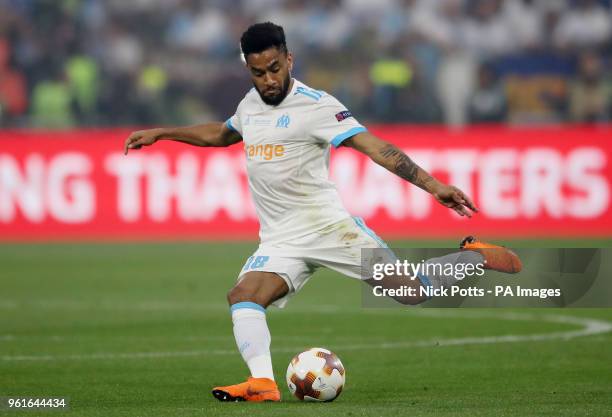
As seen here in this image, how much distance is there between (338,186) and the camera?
66.9 ft

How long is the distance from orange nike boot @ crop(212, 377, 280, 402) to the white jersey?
0.91m

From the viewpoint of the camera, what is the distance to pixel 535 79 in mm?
22125

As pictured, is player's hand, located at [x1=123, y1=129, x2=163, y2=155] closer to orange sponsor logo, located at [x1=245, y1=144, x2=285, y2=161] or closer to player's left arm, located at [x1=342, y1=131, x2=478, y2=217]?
orange sponsor logo, located at [x1=245, y1=144, x2=285, y2=161]

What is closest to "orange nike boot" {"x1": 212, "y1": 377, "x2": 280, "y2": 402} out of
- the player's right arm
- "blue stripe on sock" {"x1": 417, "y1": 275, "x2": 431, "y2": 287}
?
"blue stripe on sock" {"x1": 417, "y1": 275, "x2": 431, "y2": 287}

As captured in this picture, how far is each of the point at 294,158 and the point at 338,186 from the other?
1236 centimetres

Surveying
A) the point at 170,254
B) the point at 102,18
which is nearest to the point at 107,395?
the point at 170,254

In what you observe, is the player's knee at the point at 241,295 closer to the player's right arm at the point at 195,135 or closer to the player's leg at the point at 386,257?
the player's leg at the point at 386,257

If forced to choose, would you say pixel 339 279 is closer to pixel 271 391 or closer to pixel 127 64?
pixel 127 64

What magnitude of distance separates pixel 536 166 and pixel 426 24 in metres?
3.84

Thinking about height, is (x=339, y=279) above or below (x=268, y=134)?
below

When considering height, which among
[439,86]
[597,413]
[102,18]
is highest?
[102,18]

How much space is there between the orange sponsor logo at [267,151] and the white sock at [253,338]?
895 millimetres

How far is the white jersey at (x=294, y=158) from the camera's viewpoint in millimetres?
7973

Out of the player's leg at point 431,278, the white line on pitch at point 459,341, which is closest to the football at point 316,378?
the player's leg at point 431,278
